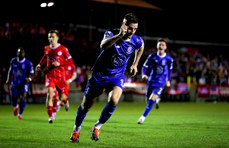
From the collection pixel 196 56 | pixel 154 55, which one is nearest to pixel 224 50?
pixel 196 56

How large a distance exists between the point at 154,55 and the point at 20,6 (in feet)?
65.2

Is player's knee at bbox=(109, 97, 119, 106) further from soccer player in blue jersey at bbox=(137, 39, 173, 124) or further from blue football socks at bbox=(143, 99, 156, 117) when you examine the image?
soccer player in blue jersey at bbox=(137, 39, 173, 124)

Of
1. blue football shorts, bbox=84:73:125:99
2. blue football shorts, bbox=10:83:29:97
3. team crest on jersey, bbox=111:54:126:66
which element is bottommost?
blue football shorts, bbox=10:83:29:97

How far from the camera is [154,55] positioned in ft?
44.7

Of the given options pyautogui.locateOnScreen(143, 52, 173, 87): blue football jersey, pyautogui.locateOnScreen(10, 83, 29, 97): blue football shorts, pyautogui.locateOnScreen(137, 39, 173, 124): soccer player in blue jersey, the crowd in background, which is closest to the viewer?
pyautogui.locateOnScreen(137, 39, 173, 124): soccer player in blue jersey

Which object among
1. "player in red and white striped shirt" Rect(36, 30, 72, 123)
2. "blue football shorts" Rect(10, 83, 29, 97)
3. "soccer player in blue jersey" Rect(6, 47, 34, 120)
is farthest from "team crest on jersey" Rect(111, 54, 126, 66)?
"blue football shorts" Rect(10, 83, 29, 97)

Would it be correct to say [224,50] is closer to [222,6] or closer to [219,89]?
[222,6]

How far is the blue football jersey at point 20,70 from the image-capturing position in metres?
13.9

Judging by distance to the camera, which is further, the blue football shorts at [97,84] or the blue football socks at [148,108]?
the blue football socks at [148,108]

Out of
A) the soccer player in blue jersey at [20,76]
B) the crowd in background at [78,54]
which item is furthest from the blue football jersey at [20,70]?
the crowd in background at [78,54]

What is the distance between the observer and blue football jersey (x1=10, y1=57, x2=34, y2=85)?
546 inches

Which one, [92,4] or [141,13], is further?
[141,13]

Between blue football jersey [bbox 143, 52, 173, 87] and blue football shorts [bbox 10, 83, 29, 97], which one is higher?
blue football jersey [bbox 143, 52, 173, 87]

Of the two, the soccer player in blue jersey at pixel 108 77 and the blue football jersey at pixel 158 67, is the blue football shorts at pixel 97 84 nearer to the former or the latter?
the soccer player in blue jersey at pixel 108 77
